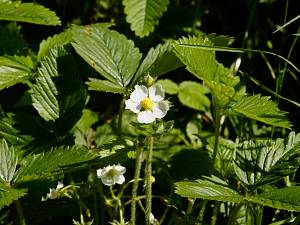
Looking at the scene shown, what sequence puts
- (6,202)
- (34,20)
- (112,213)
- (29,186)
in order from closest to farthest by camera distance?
(6,202)
(29,186)
(112,213)
(34,20)

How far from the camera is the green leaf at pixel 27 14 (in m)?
2.03

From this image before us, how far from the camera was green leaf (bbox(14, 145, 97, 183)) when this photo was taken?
1.61 meters

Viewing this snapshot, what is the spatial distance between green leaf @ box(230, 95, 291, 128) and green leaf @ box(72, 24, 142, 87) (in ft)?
1.09

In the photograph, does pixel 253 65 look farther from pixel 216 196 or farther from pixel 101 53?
pixel 216 196

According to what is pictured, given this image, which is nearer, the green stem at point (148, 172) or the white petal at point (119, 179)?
the green stem at point (148, 172)

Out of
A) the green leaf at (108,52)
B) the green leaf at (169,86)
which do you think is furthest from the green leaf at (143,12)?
the green leaf at (169,86)

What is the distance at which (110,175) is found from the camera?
1.74 m

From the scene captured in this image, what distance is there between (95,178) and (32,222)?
308mm

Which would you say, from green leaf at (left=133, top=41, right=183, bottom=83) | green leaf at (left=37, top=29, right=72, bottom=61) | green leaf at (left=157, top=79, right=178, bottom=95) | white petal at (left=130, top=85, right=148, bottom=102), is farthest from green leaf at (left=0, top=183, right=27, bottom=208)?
green leaf at (left=157, top=79, right=178, bottom=95)

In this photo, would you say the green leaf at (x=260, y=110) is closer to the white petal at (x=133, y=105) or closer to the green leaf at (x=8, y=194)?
the white petal at (x=133, y=105)

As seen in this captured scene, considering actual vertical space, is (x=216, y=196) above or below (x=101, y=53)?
below

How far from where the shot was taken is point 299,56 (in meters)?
2.51

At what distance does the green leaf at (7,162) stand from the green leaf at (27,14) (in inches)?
19.3

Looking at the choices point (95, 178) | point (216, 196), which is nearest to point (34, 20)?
point (95, 178)
